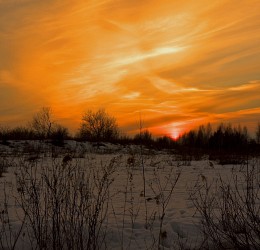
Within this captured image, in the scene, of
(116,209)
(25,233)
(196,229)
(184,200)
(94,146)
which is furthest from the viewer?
(94,146)

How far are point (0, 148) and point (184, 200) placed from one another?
1541 cm

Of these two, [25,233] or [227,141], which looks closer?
[25,233]

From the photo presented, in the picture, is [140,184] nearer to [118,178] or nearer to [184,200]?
[118,178]

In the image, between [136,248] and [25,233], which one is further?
[25,233]

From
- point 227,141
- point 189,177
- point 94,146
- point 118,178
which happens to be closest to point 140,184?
point 118,178

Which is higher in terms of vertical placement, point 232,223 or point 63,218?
point 63,218

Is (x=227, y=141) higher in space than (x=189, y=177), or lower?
higher

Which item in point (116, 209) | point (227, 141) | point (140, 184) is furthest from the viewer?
point (227, 141)

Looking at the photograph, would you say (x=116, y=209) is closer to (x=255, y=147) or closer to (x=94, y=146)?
(x=255, y=147)

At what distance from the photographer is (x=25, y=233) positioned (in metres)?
3.93

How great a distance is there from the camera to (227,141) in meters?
12.7

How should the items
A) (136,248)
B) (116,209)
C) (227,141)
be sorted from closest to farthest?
(136,248) → (116,209) → (227,141)

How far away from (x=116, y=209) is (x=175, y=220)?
105cm

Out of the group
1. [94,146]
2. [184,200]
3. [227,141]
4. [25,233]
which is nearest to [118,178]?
[184,200]
